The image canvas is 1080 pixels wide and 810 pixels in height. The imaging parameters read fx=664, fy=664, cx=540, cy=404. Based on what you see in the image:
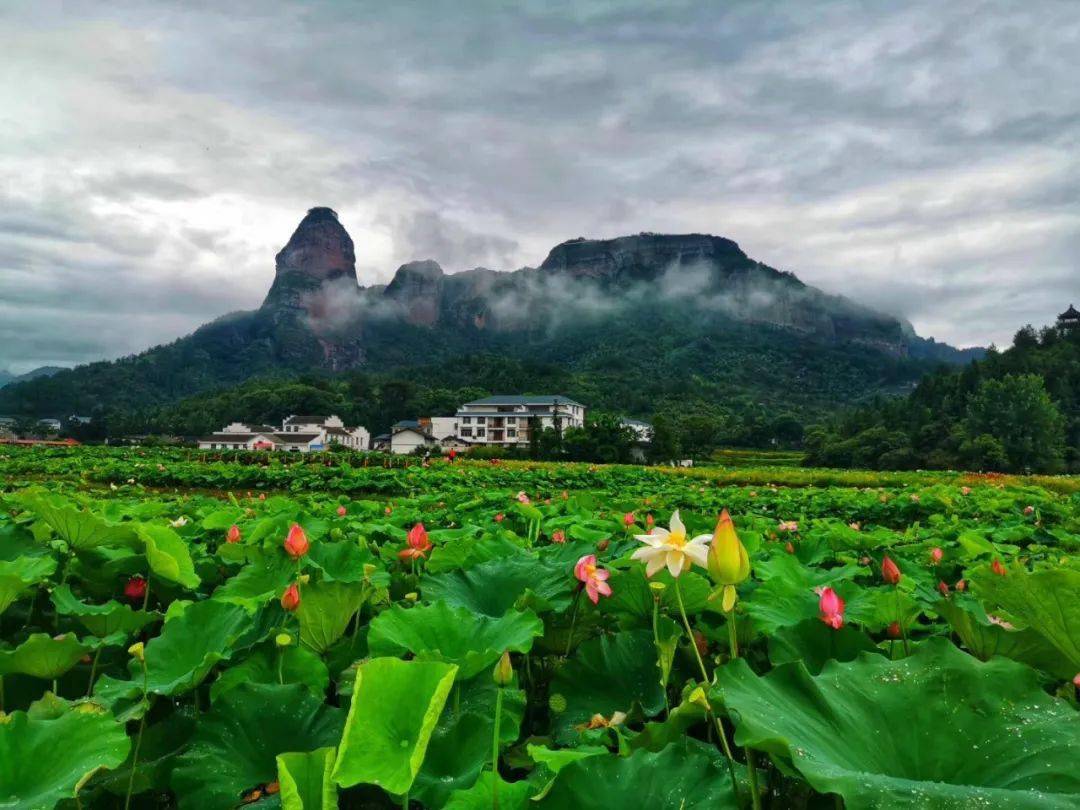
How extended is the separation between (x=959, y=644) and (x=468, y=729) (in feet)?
4.03

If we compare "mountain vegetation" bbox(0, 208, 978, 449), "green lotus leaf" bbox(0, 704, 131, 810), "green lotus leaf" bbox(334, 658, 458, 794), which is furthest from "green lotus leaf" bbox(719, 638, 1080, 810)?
"mountain vegetation" bbox(0, 208, 978, 449)

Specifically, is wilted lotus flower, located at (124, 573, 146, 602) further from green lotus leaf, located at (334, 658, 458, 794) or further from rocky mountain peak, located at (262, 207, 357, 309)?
rocky mountain peak, located at (262, 207, 357, 309)

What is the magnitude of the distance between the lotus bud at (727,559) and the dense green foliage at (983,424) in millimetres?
40907

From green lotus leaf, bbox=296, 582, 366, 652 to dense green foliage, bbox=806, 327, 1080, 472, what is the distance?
4103 cm

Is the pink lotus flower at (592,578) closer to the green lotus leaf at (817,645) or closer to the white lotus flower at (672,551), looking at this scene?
the white lotus flower at (672,551)

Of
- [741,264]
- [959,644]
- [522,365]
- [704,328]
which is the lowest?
[959,644]

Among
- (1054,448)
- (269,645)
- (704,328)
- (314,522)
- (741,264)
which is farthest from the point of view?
(741,264)

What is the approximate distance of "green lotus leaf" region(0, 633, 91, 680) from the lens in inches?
44.2

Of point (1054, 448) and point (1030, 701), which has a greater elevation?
point (1030, 701)

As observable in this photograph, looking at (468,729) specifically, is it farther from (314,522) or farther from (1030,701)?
(314,522)

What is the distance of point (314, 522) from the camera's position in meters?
2.61

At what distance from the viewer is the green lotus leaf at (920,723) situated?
30.0 inches

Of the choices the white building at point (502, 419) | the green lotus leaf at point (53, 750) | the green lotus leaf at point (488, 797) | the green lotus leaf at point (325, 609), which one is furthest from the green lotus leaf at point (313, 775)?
the white building at point (502, 419)

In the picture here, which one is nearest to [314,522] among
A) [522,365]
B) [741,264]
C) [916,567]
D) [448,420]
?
[916,567]
